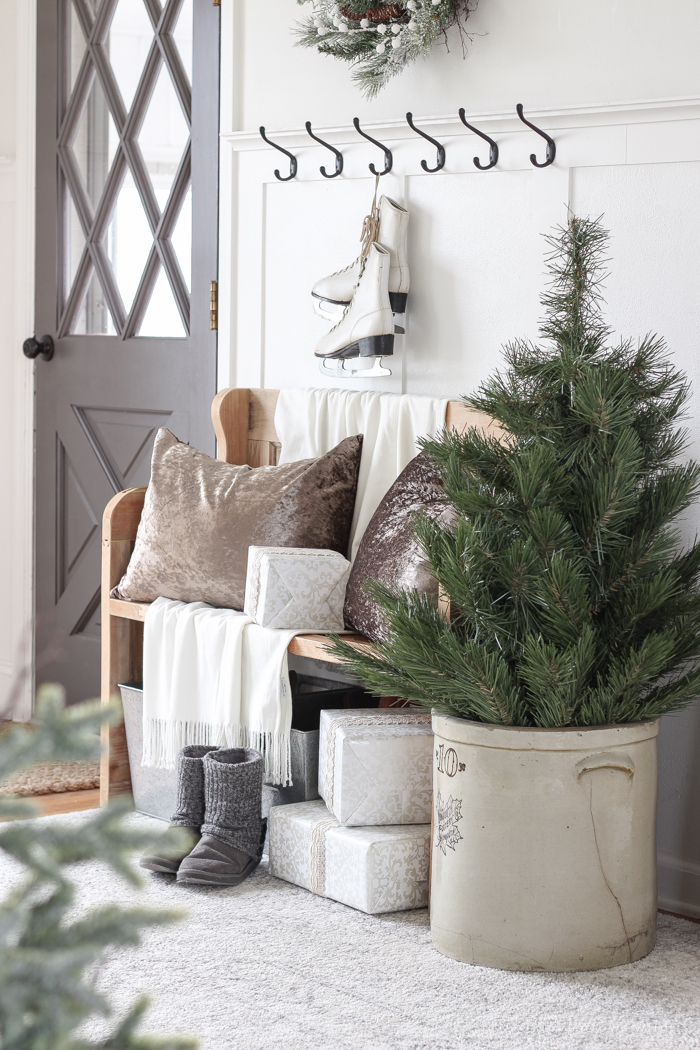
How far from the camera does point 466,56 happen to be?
243cm

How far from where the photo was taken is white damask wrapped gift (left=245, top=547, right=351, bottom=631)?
2.23 meters

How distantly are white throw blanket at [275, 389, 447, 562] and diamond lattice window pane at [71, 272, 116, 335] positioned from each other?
0.85 meters

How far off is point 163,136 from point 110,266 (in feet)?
1.31

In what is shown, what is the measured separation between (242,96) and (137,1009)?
8.86ft

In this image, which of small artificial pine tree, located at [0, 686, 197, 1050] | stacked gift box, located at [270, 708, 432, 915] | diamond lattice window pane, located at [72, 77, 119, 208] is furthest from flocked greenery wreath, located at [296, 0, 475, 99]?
small artificial pine tree, located at [0, 686, 197, 1050]

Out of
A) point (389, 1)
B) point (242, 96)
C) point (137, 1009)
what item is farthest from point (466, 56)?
point (137, 1009)

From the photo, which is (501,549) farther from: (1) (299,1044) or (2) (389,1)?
(2) (389,1)

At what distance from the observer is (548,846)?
1765 millimetres

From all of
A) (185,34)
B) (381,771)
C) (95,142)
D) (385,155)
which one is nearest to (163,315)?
(95,142)

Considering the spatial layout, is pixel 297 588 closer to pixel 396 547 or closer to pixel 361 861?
pixel 396 547

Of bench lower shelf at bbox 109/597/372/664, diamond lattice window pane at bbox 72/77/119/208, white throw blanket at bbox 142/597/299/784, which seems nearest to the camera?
bench lower shelf at bbox 109/597/372/664

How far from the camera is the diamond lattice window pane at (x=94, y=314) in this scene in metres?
3.31

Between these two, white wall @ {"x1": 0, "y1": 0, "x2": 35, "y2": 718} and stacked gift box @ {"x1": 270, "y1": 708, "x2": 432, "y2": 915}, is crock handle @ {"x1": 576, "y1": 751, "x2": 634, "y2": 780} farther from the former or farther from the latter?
white wall @ {"x1": 0, "y1": 0, "x2": 35, "y2": 718}

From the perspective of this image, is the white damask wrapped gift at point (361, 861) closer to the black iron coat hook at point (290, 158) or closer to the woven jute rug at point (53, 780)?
the woven jute rug at point (53, 780)
